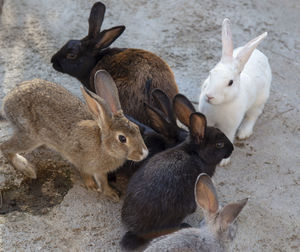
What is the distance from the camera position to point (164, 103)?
134 inches

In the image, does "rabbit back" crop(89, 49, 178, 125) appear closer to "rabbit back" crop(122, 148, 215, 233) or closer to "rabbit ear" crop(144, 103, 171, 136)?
"rabbit ear" crop(144, 103, 171, 136)

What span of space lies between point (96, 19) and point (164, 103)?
1.07 m

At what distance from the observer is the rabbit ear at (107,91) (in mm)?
3105

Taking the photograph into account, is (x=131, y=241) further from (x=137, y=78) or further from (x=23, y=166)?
(x=137, y=78)

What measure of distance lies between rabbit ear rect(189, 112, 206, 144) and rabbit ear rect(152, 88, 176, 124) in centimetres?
34

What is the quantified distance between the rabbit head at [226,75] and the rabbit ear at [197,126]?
1.31ft

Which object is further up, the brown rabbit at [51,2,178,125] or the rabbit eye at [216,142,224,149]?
the brown rabbit at [51,2,178,125]

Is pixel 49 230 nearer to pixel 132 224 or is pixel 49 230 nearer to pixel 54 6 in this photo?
pixel 132 224

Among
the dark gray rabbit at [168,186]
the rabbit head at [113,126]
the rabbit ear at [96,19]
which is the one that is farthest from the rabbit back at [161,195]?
the rabbit ear at [96,19]

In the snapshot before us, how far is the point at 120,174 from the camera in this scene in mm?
3584

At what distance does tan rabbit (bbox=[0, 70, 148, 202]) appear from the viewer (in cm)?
307

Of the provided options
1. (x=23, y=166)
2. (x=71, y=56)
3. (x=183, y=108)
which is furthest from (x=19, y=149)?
(x=183, y=108)

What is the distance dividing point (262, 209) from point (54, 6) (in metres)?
3.40

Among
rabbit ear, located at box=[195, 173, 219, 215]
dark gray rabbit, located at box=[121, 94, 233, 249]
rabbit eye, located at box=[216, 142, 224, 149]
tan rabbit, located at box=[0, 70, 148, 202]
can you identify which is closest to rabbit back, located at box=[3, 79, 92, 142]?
tan rabbit, located at box=[0, 70, 148, 202]
